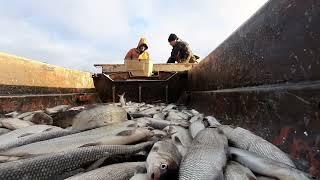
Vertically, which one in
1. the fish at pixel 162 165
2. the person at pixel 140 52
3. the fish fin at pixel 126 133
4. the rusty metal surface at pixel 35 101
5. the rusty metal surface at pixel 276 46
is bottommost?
the fish at pixel 162 165

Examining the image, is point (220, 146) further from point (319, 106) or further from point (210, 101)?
point (210, 101)

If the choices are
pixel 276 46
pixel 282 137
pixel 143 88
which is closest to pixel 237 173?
pixel 282 137

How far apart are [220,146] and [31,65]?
4.64 metres

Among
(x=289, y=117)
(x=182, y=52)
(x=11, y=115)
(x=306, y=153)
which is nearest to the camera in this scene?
(x=306, y=153)

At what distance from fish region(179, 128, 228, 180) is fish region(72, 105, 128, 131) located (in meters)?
1.30

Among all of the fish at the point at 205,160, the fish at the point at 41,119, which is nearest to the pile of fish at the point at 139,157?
the fish at the point at 205,160

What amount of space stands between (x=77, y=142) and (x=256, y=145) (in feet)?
4.21

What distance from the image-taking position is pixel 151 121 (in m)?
4.56

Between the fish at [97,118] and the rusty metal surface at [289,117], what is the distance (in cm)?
125

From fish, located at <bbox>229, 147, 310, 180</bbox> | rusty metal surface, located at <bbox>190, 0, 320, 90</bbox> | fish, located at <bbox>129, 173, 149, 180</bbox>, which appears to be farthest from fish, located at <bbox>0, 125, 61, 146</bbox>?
rusty metal surface, located at <bbox>190, 0, 320, 90</bbox>

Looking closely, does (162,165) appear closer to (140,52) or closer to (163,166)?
(163,166)

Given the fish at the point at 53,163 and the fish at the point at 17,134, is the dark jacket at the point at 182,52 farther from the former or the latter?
Answer: the fish at the point at 53,163

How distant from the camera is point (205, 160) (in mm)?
2174

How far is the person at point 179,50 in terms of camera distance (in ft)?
49.5
